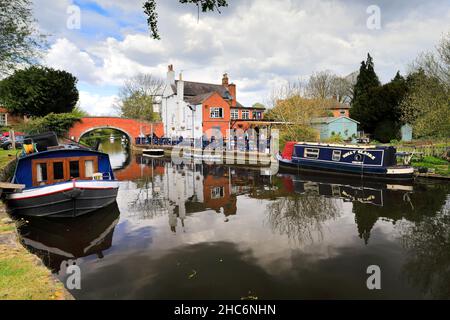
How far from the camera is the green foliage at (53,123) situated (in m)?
38.7

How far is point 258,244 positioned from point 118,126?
136 feet

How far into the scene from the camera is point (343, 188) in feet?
57.7

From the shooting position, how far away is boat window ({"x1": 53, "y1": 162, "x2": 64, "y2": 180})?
12.5 metres

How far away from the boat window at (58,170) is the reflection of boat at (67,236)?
5.97 feet

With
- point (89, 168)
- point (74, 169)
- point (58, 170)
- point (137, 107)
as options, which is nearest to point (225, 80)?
point (137, 107)

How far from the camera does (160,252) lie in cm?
873

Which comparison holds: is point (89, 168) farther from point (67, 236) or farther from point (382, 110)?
point (382, 110)

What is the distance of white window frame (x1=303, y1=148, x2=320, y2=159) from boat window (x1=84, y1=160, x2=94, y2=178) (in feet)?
50.1

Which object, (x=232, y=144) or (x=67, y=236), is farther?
(x=232, y=144)

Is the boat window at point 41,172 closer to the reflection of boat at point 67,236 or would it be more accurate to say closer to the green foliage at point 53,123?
the reflection of boat at point 67,236
